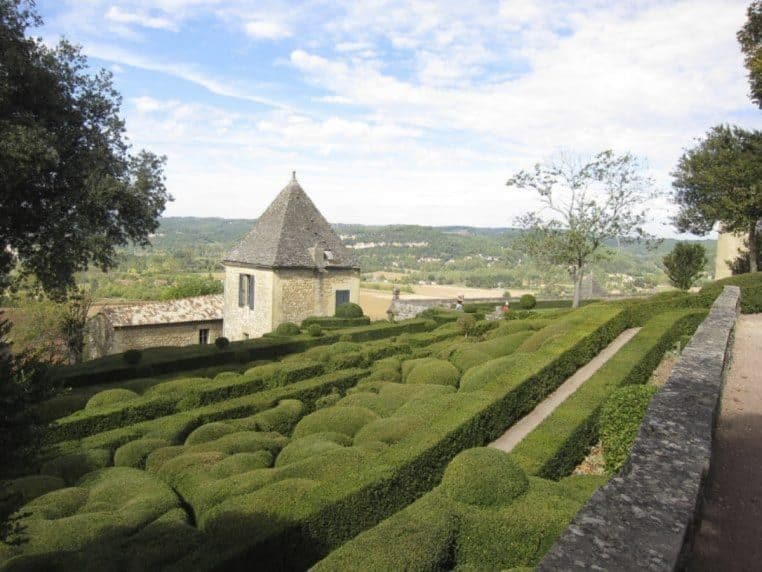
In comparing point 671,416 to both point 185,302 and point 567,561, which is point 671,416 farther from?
point 185,302

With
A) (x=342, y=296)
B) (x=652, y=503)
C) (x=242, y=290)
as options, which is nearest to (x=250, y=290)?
(x=242, y=290)

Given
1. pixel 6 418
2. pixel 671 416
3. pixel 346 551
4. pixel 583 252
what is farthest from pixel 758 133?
pixel 6 418

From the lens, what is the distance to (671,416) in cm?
557

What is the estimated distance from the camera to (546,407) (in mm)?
12344

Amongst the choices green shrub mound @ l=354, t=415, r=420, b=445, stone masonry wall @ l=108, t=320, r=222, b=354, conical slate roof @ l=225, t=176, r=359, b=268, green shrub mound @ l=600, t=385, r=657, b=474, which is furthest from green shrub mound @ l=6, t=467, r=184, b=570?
stone masonry wall @ l=108, t=320, r=222, b=354

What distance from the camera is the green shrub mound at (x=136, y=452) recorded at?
11758mm

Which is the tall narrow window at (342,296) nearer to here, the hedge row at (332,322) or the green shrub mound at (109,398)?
the hedge row at (332,322)

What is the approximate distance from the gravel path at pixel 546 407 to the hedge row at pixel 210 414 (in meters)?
6.32

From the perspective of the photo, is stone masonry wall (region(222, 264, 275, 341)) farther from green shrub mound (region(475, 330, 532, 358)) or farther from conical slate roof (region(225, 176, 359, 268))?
green shrub mound (region(475, 330, 532, 358))

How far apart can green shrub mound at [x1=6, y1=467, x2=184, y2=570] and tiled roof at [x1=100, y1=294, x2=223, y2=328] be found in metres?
23.6

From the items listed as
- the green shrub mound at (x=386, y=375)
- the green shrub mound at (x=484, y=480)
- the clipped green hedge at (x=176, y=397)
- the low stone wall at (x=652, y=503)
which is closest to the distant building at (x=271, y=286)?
the clipped green hedge at (x=176, y=397)

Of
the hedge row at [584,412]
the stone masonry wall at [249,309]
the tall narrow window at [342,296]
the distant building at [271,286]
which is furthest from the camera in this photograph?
the tall narrow window at [342,296]

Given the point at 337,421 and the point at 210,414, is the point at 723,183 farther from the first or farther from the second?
the point at 210,414

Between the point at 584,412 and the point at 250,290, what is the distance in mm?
24011
